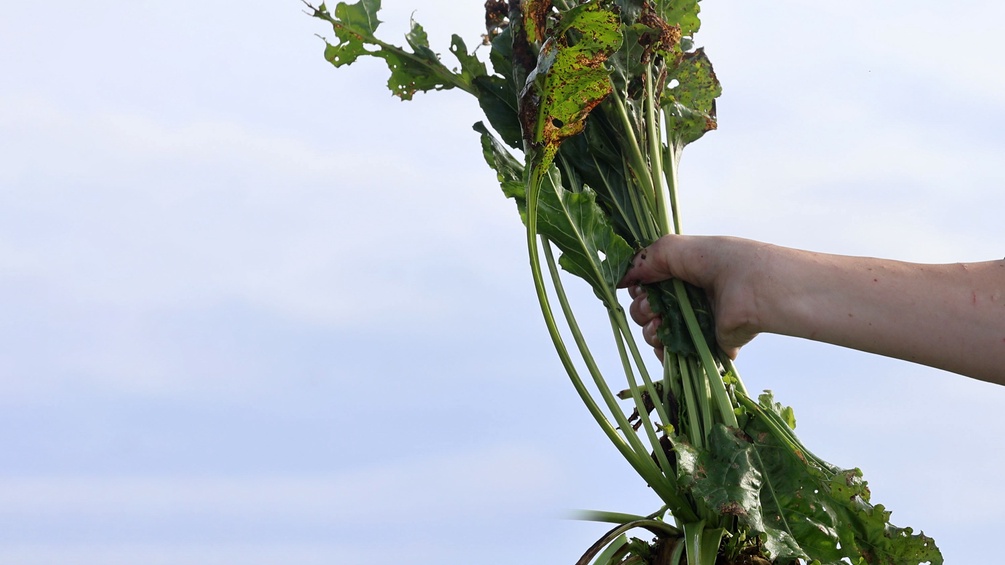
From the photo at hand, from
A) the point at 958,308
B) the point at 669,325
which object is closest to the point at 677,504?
the point at 669,325

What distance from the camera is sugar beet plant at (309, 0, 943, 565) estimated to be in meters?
1.95

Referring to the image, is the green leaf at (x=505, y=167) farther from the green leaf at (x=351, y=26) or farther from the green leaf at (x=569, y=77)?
the green leaf at (x=351, y=26)

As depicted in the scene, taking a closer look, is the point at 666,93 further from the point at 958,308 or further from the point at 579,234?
the point at 958,308

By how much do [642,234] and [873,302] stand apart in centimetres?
56

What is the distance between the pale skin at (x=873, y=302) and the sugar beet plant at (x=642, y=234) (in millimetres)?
156

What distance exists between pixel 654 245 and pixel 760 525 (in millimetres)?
677

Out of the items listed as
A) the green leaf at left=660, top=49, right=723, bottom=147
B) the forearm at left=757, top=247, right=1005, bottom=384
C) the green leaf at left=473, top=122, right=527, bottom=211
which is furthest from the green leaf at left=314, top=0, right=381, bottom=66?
the forearm at left=757, top=247, right=1005, bottom=384

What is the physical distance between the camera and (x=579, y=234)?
7.05 feet

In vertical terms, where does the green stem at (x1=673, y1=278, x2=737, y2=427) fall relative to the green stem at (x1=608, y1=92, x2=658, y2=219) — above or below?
below

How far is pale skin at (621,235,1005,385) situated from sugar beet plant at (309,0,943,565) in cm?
16

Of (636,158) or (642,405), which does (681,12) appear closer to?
(636,158)

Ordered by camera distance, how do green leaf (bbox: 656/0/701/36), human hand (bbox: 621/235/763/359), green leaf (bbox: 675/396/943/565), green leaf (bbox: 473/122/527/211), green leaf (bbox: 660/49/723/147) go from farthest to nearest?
green leaf (bbox: 660/49/723/147) → green leaf (bbox: 656/0/701/36) → green leaf (bbox: 473/122/527/211) → human hand (bbox: 621/235/763/359) → green leaf (bbox: 675/396/943/565)

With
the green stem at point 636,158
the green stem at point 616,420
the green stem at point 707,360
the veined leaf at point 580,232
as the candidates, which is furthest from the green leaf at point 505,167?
the green stem at point 707,360

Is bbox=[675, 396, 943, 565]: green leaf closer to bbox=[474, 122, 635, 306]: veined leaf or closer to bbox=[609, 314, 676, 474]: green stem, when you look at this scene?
bbox=[609, 314, 676, 474]: green stem
